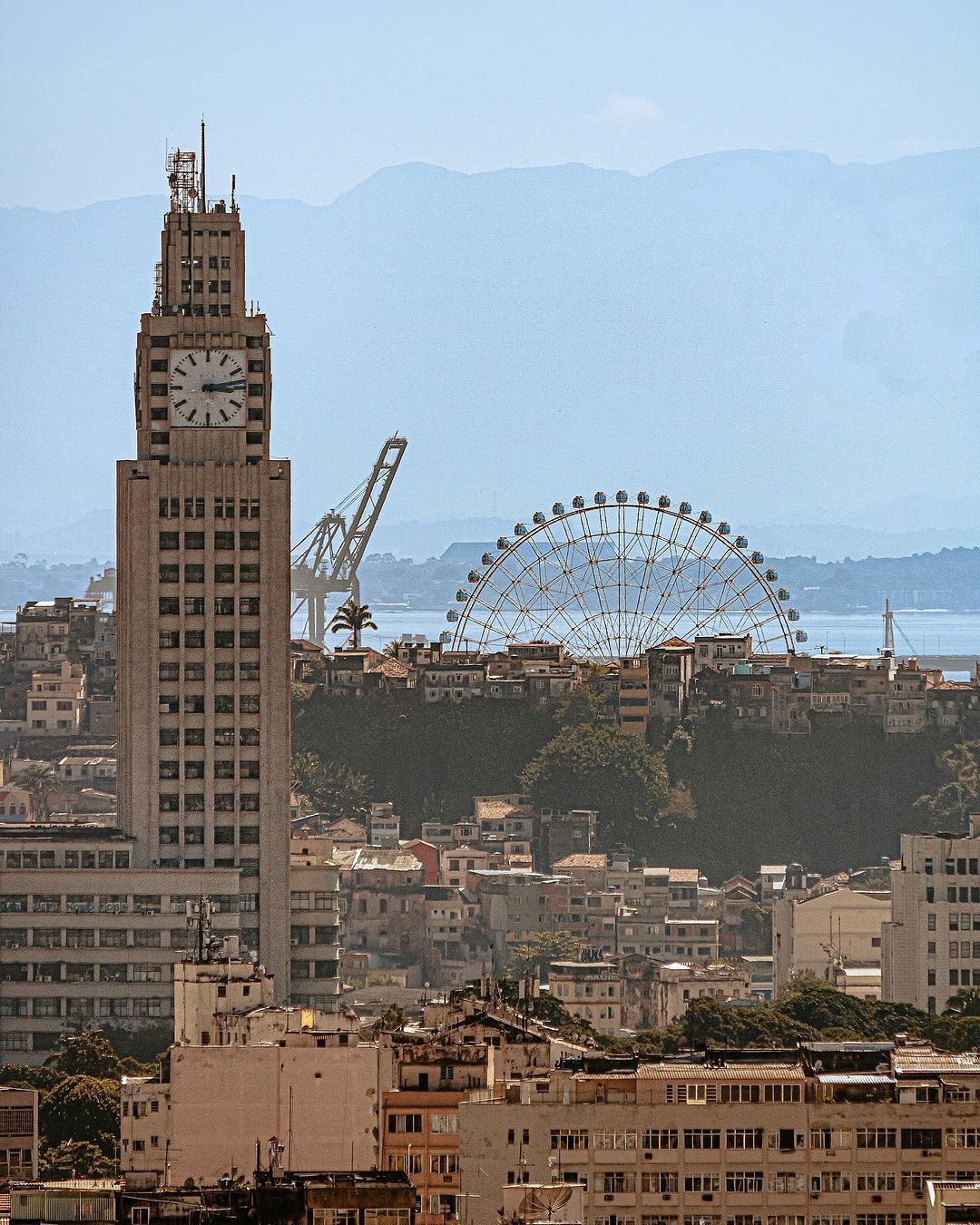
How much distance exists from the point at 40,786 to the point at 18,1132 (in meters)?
75.8

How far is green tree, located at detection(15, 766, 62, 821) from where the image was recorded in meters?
157

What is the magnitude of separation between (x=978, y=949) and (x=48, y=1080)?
2715 centimetres

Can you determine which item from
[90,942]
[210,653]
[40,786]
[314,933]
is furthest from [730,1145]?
[40,786]

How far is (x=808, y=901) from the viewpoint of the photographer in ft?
443

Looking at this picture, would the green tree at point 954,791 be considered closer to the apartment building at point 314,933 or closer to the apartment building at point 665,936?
the apartment building at point 665,936

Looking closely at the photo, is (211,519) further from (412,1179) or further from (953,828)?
(953,828)

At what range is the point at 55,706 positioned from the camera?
576 ft

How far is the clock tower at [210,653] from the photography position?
11256cm

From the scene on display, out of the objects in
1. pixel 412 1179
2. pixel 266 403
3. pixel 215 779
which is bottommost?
pixel 412 1179

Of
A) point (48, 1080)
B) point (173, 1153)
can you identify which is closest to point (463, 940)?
point (48, 1080)

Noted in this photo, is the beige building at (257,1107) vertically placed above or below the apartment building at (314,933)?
below

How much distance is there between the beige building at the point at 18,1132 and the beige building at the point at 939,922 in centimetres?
3295

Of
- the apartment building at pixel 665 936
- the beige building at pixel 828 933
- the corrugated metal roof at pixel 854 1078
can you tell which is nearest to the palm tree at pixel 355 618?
the apartment building at pixel 665 936

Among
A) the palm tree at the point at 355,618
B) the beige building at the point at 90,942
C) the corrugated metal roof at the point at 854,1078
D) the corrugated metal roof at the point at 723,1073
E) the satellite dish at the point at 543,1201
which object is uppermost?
the palm tree at the point at 355,618
